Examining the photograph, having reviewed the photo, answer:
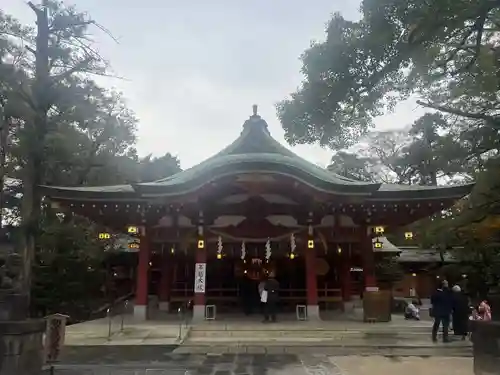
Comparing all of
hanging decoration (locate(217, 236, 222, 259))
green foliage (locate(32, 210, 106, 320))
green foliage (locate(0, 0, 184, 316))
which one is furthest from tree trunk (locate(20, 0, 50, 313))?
green foliage (locate(32, 210, 106, 320))

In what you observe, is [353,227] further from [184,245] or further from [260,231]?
[184,245]

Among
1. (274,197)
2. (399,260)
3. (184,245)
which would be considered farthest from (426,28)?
(399,260)

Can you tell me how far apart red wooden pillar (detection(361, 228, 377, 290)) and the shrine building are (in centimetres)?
3

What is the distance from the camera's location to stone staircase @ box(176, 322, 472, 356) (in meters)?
10.9

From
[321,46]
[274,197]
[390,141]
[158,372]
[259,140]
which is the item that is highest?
[390,141]

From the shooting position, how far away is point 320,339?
12.3 metres

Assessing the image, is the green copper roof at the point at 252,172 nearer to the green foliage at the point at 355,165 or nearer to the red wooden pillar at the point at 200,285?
the red wooden pillar at the point at 200,285

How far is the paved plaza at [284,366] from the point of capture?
8.61 m

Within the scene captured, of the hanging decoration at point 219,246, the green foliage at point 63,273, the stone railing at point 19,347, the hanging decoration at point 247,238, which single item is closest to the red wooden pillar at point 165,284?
the hanging decoration at point 219,246

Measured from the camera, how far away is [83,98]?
16.3m

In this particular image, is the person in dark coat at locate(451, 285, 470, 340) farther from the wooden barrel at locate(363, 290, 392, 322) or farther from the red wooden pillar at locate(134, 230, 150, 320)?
the red wooden pillar at locate(134, 230, 150, 320)

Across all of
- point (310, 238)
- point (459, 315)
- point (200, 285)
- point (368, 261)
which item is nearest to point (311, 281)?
point (310, 238)

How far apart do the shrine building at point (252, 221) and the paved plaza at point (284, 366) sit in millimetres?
5425

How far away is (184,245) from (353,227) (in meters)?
5.75
